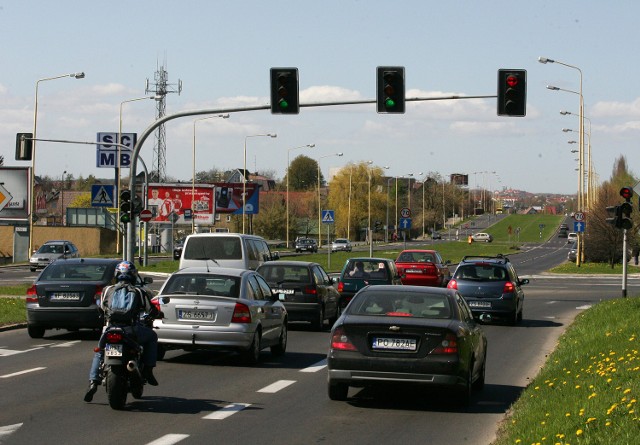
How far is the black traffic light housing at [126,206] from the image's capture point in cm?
3034

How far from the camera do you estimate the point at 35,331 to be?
814 inches

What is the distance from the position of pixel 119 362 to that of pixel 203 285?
5.41 m

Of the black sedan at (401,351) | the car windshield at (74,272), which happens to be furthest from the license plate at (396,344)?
the car windshield at (74,272)

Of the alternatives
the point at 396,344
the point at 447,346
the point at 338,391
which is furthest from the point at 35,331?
the point at 447,346

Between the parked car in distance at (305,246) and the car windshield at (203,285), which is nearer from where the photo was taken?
the car windshield at (203,285)

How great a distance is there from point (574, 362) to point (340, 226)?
434 ft

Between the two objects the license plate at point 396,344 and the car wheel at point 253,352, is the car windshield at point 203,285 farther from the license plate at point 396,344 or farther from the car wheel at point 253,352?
the license plate at point 396,344

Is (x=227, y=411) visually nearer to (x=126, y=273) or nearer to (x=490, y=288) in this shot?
(x=126, y=273)

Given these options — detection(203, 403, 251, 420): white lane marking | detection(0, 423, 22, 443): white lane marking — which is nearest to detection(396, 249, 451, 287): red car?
detection(203, 403, 251, 420): white lane marking

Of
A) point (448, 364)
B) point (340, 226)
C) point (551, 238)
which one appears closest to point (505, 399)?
point (448, 364)

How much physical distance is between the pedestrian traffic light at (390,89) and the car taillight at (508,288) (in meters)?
5.04

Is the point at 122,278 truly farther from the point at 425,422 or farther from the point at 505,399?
the point at 505,399

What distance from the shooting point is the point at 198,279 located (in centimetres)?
1689

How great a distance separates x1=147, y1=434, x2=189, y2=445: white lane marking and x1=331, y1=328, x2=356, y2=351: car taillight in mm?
2644
